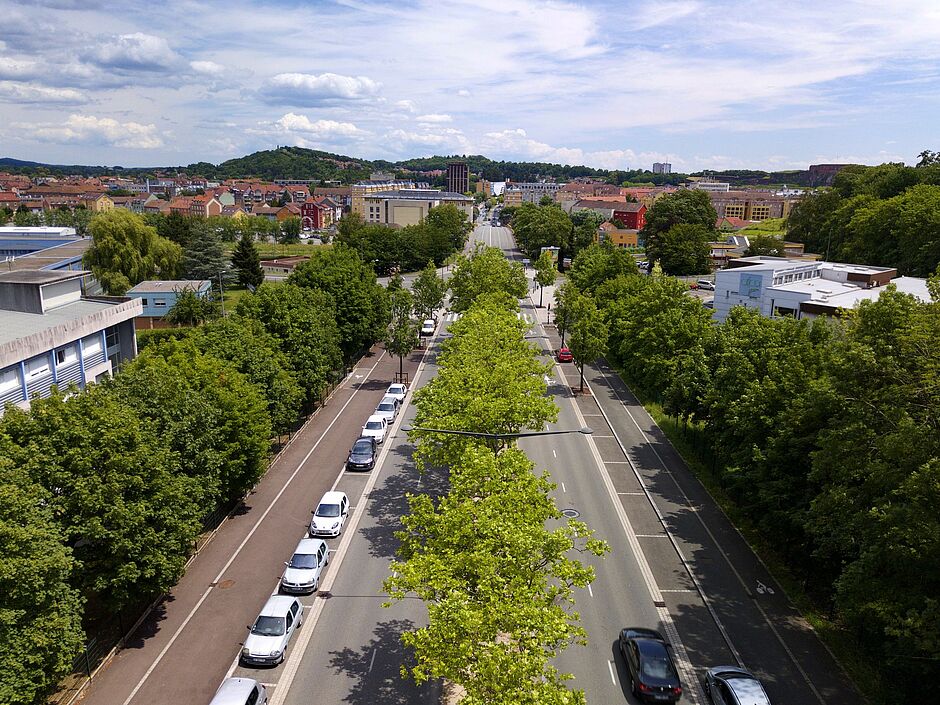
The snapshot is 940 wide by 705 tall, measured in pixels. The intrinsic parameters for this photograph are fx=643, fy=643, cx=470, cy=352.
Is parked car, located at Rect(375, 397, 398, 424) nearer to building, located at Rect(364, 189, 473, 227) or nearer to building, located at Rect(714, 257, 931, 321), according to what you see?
building, located at Rect(714, 257, 931, 321)

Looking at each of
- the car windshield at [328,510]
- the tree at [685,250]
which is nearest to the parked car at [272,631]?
the car windshield at [328,510]

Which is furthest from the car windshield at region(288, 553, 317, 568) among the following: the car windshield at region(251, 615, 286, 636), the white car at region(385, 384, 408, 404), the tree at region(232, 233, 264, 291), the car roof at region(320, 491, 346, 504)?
the tree at region(232, 233, 264, 291)

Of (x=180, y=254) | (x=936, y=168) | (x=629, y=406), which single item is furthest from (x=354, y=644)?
(x=936, y=168)

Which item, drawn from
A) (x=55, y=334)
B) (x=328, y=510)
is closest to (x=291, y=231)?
(x=55, y=334)

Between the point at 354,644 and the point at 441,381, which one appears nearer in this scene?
the point at 354,644

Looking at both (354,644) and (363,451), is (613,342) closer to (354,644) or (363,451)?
(363,451)
